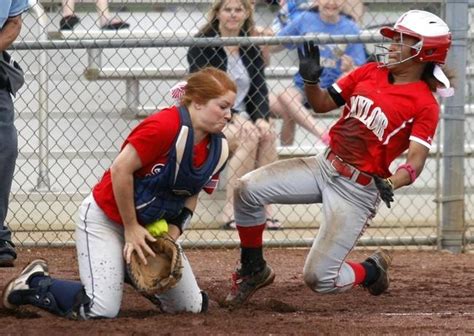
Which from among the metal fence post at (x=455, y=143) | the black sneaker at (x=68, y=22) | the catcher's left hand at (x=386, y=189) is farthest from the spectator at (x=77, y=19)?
the catcher's left hand at (x=386, y=189)

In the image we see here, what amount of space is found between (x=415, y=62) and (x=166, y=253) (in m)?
1.67

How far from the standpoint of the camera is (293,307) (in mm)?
5738

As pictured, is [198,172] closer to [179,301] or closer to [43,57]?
[179,301]

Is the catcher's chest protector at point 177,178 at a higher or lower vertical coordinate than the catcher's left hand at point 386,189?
higher

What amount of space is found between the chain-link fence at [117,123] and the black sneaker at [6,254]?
106 centimetres

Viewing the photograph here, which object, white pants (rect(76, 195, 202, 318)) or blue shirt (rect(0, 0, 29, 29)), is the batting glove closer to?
white pants (rect(76, 195, 202, 318))

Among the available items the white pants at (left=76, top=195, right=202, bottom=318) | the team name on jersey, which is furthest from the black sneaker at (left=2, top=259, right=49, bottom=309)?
the team name on jersey

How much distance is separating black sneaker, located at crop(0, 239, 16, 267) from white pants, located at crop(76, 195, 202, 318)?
5.56 ft

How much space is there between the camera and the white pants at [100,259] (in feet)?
16.8

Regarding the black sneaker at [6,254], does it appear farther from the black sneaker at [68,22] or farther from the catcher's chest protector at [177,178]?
the black sneaker at [68,22]

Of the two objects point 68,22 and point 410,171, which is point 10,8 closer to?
point 68,22

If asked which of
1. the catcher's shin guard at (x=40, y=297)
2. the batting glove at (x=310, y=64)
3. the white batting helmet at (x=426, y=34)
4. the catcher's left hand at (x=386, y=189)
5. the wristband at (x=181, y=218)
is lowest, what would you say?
the catcher's shin guard at (x=40, y=297)

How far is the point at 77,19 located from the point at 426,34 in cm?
360

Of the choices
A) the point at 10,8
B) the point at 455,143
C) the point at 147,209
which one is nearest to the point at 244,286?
the point at 147,209
